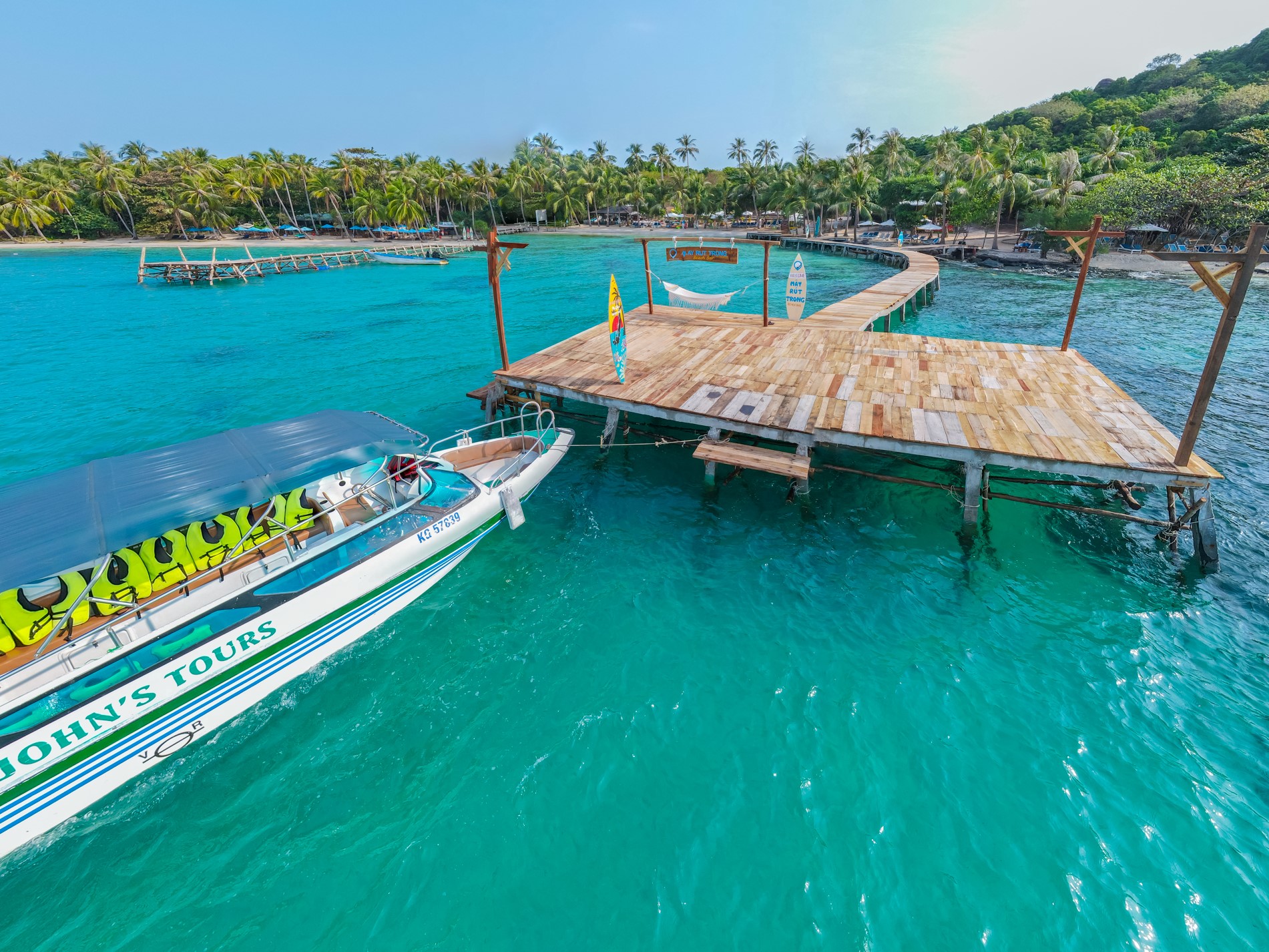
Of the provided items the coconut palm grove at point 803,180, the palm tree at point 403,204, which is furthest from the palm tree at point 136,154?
the palm tree at point 403,204

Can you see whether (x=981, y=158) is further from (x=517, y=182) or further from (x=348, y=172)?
(x=348, y=172)

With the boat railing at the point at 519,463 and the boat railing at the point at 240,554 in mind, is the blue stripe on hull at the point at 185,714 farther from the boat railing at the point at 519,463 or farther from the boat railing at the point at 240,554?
the boat railing at the point at 519,463

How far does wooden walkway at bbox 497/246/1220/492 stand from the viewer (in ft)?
37.6

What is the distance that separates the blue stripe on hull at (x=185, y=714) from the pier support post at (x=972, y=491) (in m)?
11.5

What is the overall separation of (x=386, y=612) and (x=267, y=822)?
381cm

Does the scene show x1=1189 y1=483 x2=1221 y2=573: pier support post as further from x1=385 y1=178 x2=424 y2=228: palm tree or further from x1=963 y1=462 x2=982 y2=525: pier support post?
x1=385 y1=178 x2=424 y2=228: palm tree

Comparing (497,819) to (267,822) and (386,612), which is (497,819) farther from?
(386,612)

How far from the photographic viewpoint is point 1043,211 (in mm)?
55469

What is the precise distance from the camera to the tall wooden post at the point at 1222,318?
9.56m

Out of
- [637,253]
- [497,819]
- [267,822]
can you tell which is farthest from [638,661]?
[637,253]

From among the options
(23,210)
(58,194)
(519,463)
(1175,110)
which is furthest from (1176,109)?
(23,210)

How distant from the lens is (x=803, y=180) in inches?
2783

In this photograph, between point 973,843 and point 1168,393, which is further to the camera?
point 1168,393

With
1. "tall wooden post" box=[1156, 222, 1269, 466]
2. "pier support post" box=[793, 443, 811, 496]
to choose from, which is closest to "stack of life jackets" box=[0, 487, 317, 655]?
"pier support post" box=[793, 443, 811, 496]
